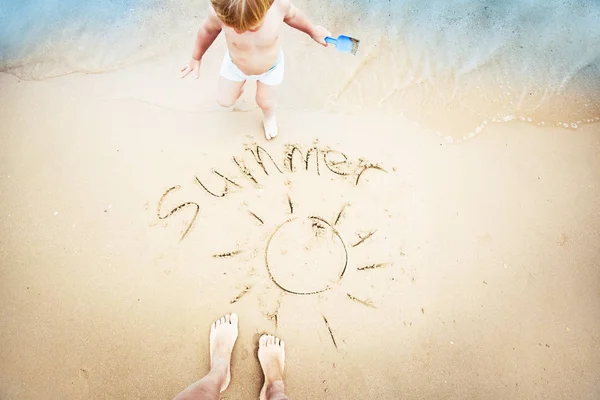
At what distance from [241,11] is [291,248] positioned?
4.32 feet

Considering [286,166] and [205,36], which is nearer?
[205,36]

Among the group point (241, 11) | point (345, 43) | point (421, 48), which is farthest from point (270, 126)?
point (421, 48)

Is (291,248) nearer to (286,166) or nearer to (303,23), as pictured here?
(286,166)

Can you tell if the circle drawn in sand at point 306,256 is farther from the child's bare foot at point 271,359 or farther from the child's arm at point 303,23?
the child's arm at point 303,23

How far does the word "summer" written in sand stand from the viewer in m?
2.34

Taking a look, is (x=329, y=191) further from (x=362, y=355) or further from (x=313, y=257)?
(x=362, y=355)

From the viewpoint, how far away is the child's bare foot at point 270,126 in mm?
2393

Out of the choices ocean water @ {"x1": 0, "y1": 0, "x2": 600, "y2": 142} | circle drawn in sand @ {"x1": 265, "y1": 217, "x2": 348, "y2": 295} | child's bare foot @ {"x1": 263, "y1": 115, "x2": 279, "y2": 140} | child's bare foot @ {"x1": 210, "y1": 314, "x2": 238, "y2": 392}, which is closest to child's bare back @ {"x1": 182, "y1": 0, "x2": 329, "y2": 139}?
child's bare foot @ {"x1": 263, "y1": 115, "x2": 279, "y2": 140}

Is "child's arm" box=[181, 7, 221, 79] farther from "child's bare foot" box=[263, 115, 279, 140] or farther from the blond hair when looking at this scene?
"child's bare foot" box=[263, 115, 279, 140]

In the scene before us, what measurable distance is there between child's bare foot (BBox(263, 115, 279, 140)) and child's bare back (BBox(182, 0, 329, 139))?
0.35ft

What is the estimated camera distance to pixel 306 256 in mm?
2178

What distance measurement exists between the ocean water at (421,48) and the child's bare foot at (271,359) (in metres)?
1.73

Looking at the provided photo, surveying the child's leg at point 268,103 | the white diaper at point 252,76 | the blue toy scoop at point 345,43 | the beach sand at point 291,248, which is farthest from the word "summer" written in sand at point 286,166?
the blue toy scoop at point 345,43

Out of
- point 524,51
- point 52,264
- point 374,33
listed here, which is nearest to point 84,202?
point 52,264
